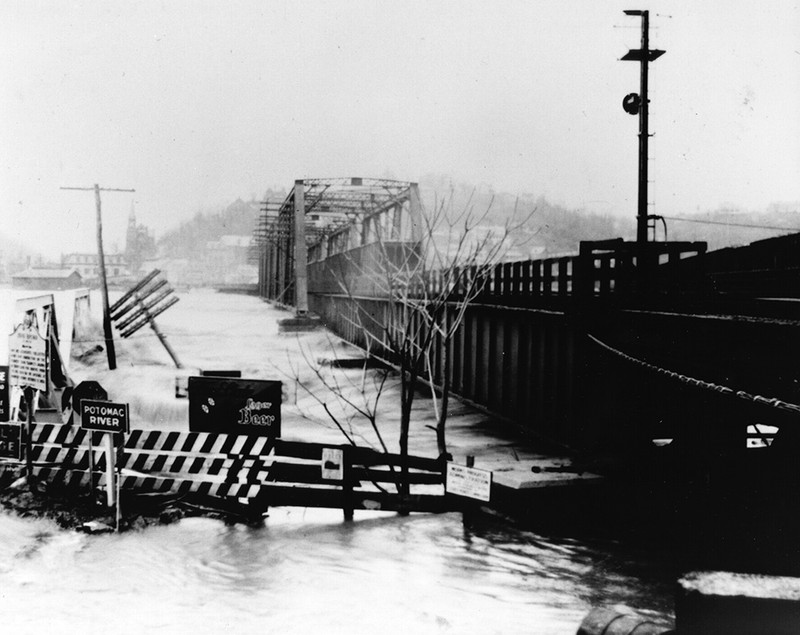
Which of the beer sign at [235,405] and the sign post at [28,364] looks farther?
the sign post at [28,364]

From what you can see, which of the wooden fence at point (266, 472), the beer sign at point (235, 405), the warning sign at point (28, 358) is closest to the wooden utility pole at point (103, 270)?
the warning sign at point (28, 358)

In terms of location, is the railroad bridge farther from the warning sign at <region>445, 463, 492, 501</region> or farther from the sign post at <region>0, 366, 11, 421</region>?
the sign post at <region>0, 366, 11, 421</region>

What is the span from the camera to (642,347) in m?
10.5

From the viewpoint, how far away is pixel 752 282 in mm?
9906

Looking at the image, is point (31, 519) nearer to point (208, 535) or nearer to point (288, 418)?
point (208, 535)

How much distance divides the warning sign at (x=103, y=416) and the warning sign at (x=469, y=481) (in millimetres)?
4992

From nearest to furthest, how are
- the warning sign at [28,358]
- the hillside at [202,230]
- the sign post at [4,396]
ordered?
the warning sign at [28,358] < the sign post at [4,396] < the hillside at [202,230]

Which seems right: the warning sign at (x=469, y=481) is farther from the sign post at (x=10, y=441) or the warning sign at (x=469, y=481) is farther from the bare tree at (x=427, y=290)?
the sign post at (x=10, y=441)

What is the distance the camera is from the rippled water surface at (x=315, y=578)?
7730mm

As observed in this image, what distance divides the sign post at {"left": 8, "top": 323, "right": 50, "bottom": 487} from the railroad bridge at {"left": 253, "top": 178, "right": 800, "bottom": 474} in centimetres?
596

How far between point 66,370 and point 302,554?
949 centimetres

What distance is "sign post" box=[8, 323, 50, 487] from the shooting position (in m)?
12.0

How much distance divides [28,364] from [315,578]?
710 cm

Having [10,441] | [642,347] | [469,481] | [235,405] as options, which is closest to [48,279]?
[10,441]
